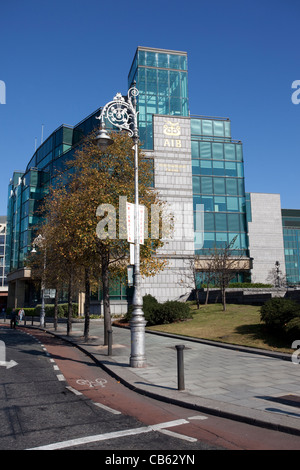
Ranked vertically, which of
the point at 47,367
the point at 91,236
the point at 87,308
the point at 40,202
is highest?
the point at 40,202

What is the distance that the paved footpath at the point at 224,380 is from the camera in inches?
260

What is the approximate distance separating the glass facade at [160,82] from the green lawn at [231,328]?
30469mm

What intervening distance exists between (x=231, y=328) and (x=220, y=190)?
31.5 m

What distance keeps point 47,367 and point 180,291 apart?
25.9 m

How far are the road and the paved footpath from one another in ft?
0.87

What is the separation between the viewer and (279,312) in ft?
47.6

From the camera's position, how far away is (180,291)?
123 feet

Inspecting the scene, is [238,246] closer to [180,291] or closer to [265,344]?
[180,291]

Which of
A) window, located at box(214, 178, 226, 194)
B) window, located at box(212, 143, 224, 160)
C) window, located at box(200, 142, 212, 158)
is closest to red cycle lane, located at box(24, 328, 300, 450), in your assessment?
window, located at box(214, 178, 226, 194)

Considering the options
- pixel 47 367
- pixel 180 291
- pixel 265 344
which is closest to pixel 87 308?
pixel 47 367


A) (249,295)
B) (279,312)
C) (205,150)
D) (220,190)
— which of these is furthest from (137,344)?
(205,150)

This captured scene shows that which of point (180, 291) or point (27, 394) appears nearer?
point (27, 394)

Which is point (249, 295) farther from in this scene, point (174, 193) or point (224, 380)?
point (224, 380)

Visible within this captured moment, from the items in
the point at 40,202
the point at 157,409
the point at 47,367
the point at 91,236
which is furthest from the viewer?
the point at 40,202
